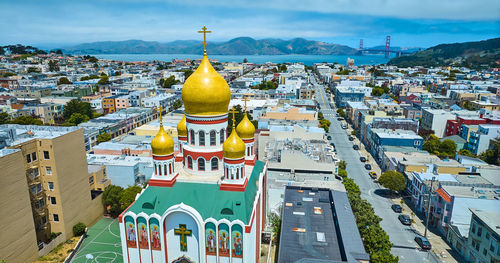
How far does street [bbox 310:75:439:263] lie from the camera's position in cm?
4050

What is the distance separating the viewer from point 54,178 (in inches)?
1522

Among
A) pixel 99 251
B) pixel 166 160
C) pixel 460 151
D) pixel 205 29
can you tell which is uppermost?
pixel 205 29

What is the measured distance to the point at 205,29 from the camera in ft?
105

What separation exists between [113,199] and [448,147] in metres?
67.6

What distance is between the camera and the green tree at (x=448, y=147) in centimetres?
6956

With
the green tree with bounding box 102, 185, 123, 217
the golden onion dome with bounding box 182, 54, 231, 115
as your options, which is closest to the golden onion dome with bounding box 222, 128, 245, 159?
the golden onion dome with bounding box 182, 54, 231, 115

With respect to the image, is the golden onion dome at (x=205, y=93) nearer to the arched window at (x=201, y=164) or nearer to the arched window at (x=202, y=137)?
the arched window at (x=202, y=137)

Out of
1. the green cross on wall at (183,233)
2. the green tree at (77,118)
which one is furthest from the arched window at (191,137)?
the green tree at (77,118)

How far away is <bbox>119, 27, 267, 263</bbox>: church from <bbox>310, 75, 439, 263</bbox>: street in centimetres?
2258

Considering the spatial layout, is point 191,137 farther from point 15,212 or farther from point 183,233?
point 15,212

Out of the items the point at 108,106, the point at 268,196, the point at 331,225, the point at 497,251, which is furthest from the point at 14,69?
the point at 497,251

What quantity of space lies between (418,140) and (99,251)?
212 ft

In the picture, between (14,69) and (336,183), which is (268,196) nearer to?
(336,183)

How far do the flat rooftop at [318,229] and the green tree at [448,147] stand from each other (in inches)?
1599
